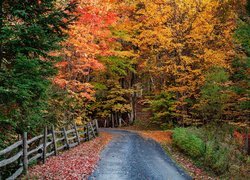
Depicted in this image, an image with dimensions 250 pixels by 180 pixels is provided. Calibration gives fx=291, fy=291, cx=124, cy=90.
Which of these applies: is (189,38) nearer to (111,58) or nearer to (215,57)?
(215,57)

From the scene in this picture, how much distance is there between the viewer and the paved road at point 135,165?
10383mm

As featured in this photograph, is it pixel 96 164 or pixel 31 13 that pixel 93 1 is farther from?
pixel 96 164

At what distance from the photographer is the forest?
9445 millimetres

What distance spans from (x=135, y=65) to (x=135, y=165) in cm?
2541

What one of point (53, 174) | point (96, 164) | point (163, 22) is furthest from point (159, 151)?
point (163, 22)

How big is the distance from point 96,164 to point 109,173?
1427mm

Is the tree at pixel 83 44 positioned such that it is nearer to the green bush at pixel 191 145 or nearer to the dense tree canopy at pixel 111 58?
the dense tree canopy at pixel 111 58

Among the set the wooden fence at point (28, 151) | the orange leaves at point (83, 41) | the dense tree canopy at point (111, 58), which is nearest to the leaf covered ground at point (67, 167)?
the wooden fence at point (28, 151)

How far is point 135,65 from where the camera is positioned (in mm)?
36688

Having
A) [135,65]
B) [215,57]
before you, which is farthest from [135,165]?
[135,65]

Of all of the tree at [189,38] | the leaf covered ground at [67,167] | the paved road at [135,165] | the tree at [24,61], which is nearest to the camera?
the tree at [24,61]

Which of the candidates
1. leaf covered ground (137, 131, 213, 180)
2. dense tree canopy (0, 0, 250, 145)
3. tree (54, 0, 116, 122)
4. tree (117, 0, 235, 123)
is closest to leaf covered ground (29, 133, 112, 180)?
dense tree canopy (0, 0, 250, 145)

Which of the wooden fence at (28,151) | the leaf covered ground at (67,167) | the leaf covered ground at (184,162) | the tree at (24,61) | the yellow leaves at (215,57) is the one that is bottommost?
the leaf covered ground at (184,162)

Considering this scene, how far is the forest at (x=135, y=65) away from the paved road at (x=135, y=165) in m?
2.10
